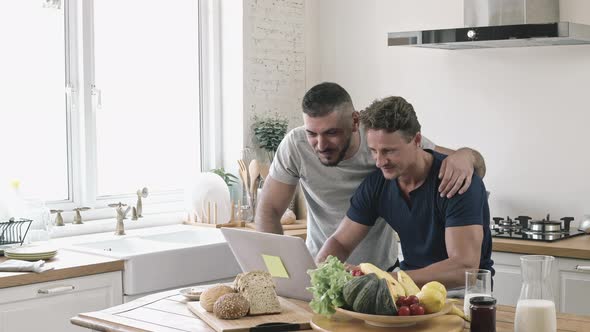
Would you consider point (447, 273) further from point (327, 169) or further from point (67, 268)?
point (67, 268)

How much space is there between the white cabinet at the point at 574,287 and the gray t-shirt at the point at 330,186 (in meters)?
0.98

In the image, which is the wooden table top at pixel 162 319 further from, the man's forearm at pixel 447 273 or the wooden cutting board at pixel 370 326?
the man's forearm at pixel 447 273

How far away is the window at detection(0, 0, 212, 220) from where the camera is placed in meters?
4.43

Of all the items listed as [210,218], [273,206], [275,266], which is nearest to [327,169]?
[273,206]

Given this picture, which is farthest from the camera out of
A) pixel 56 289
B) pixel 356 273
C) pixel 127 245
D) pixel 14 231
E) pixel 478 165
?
pixel 127 245

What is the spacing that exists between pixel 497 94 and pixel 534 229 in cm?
91

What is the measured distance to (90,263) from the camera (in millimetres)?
3664

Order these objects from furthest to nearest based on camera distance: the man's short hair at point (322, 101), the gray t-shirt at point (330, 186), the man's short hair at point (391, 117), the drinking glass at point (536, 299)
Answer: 1. the gray t-shirt at point (330, 186)
2. the man's short hair at point (322, 101)
3. the man's short hair at point (391, 117)
4. the drinking glass at point (536, 299)

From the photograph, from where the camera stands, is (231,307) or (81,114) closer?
(231,307)

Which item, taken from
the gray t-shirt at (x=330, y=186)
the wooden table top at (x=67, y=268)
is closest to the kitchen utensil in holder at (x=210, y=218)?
the wooden table top at (x=67, y=268)

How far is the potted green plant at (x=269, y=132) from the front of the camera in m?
5.20

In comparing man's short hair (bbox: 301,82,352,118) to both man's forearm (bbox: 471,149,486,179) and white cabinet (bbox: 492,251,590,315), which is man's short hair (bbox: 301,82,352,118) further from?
white cabinet (bbox: 492,251,590,315)

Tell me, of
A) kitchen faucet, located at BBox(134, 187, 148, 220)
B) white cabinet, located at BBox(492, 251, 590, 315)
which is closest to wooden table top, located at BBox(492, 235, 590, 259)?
white cabinet, located at BBox(492, 251, 590, 315)

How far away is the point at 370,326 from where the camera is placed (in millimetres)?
2400
